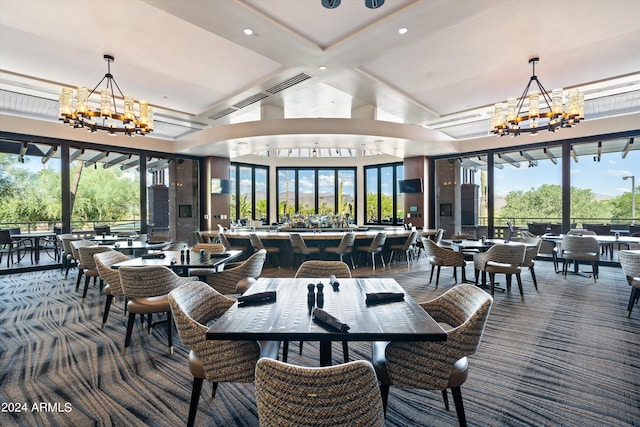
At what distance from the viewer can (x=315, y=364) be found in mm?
2869

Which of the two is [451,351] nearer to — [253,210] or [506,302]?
[506,302]

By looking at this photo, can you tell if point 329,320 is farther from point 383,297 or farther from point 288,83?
point 288,83

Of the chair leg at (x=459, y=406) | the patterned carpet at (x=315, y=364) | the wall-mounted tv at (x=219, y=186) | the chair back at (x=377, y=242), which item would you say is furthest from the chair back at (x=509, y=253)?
the wall-mounted tv at (x=219, y=186)

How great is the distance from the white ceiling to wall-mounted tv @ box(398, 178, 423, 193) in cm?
248

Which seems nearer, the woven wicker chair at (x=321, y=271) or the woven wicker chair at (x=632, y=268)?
Answer: the woven wicker chair at (x=321, y=271)

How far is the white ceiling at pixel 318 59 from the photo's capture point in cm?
390

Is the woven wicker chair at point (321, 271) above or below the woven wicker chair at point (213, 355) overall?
above

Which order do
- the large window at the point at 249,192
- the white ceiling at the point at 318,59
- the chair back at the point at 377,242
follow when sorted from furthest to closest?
1. the large window at the point at 249,192
2. the chair back at the point at 377,242
3. the white ceiling at the point at 318,59

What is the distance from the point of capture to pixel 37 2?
3.75 metres

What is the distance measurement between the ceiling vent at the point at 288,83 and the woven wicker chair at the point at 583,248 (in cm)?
605

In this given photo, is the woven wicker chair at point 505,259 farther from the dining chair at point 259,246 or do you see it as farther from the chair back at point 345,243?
the dining chair at point 259,246

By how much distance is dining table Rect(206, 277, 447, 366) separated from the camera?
1559 mm

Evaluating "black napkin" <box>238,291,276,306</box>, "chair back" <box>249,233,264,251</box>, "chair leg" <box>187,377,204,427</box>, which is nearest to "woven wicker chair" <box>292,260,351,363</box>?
"black napkin" <box>238,291,276,306</box>

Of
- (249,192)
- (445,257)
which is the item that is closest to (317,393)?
(445,257)
